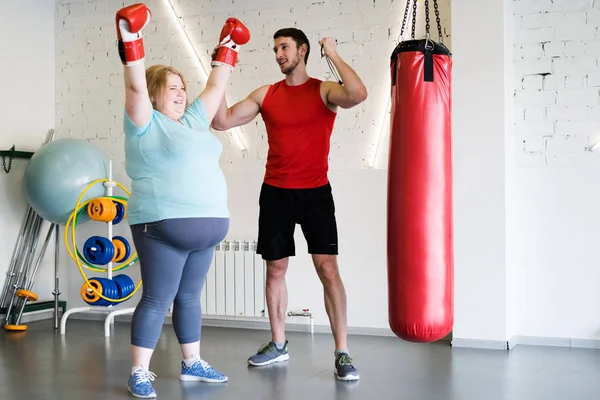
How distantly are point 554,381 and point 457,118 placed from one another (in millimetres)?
1762

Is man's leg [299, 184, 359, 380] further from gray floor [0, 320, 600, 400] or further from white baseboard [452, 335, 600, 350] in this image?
white baseboard [452, 335, 600, 350]

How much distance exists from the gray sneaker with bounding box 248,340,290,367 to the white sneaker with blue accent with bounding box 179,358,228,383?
44 cm

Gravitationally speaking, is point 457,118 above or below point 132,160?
above

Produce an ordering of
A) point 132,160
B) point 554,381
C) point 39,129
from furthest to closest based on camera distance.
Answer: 1. point 39,129
2. point 554,381
3. point 132,160

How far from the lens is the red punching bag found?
2.94m

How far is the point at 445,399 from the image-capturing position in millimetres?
3391

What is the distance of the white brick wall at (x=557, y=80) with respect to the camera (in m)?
4.80

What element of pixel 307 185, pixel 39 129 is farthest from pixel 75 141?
pixel 307 185

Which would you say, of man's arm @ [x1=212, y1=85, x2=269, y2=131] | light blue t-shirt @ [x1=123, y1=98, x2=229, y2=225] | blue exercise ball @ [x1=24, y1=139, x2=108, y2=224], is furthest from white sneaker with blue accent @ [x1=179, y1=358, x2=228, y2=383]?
blue exercise ball @ [x1=24, y1=139, x2=108, y2=224]

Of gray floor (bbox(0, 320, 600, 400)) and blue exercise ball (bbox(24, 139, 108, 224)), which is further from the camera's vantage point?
blue exercise ball (bbox(24, 139, 108, 224))

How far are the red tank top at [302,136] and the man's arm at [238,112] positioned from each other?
123 millimetres

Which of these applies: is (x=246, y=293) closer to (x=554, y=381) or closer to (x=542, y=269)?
(x=542, y=269)

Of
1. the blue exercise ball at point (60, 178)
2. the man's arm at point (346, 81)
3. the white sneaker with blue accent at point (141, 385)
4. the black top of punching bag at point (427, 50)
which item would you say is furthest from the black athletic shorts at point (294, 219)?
the blue exercise ball at point (60, 178)

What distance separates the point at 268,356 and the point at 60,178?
2108 mm
